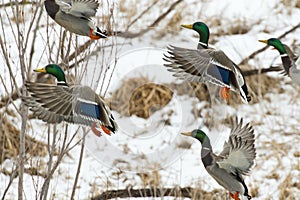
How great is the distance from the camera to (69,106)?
4.73ft

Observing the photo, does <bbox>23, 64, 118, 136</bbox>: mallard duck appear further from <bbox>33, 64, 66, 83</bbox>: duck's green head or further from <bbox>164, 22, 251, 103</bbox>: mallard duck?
<bbox>164, 22, 251, 103</bbox>: mallard duck

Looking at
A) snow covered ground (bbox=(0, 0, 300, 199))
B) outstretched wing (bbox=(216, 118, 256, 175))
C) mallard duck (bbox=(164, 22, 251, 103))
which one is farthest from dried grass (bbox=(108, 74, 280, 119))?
mallard duck (bbox=(164, 22, 251, 103))

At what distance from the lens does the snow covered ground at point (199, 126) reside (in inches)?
159

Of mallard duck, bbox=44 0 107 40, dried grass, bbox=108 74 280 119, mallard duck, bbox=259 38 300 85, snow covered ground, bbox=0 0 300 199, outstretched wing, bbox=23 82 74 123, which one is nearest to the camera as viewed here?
outstretched wing, bbox=23 82 74 123

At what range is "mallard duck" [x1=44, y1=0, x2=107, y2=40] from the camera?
Result: 4.98 ft

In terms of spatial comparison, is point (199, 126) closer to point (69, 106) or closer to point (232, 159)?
point (232, 159)

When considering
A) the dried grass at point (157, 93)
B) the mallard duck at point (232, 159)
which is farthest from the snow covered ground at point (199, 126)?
the mallard duck at point (232, 159)

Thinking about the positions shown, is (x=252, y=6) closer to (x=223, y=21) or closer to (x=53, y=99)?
(x=223, y=21)

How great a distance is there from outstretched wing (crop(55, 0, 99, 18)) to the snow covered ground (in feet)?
5.85

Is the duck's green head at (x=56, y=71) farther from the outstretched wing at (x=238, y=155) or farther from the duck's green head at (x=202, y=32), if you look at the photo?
the outstretched wing at (x=238, y=155)

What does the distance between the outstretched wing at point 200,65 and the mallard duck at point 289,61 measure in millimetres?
228

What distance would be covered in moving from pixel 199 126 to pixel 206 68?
10.3ft

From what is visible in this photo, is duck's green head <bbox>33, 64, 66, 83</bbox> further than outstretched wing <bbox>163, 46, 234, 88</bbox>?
Yes

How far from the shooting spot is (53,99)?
1.41 m
